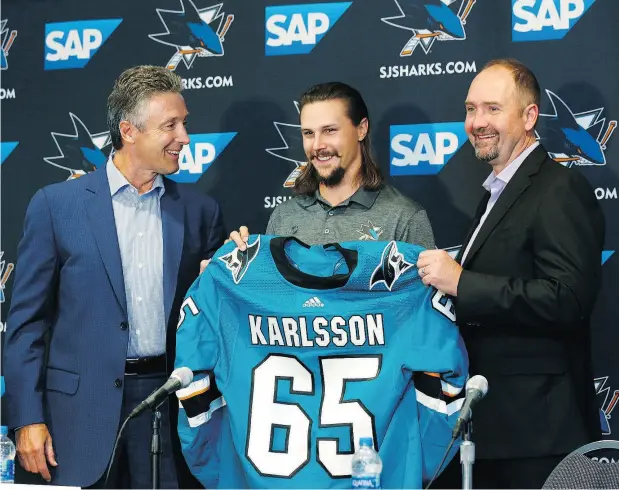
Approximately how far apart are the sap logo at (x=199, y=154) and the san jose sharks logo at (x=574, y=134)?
1.43 metres

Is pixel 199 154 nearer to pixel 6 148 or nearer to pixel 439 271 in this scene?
pixel 6 148

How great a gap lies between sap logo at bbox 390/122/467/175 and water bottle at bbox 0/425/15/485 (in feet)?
6.40

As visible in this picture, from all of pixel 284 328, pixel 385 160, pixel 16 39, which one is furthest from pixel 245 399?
pixel 16 39

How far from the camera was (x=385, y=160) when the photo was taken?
172 inches

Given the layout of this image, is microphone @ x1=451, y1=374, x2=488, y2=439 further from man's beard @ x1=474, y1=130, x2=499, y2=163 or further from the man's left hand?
man's beard @ x1=474, y1=130, x2=499, y2=163

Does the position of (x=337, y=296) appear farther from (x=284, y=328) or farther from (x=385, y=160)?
(x=385, y=160)

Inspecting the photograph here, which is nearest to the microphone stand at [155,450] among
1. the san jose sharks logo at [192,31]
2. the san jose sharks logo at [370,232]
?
the san jose sharks logo at [370,232]

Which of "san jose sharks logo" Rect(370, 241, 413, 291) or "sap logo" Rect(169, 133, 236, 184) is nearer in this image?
"san jose sharks logo" Rect(370, 241, 413, 291)

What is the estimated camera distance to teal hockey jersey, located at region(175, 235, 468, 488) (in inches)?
123

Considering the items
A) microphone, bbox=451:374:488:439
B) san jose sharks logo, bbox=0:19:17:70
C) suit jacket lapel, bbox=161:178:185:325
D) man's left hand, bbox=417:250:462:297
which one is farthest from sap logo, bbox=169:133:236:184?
microphone, bbox=451:374:488:439

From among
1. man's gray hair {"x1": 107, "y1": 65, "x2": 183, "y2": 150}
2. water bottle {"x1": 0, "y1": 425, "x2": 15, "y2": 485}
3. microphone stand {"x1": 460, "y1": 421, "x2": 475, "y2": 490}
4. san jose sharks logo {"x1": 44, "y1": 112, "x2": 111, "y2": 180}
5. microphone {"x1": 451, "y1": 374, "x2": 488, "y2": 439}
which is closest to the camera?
microphone stand {"x1": 460, "y1": 421, "x2": 475, "y2": 490}

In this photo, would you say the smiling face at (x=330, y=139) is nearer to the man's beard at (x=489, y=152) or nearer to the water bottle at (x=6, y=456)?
the man's beard at (x=489, y=152)

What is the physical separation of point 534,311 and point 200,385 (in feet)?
3.65

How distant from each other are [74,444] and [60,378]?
0.24 metres
